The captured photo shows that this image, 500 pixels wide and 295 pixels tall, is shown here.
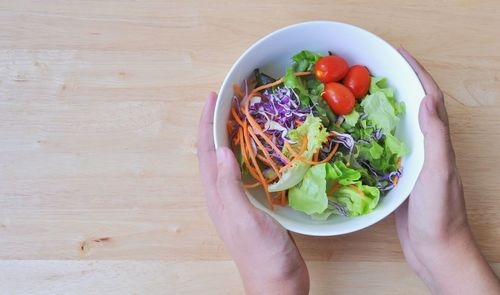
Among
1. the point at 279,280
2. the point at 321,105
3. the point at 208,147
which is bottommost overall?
the point at 279,280

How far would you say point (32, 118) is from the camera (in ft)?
3.53

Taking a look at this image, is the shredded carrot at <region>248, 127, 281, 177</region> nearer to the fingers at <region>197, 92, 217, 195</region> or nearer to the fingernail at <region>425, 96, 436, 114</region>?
the fingers at <region>197, 92, 217, 195</region>

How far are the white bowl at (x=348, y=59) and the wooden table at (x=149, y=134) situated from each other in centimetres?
13

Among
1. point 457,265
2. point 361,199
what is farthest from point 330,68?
point 457,265

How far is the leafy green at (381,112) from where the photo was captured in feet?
3.13

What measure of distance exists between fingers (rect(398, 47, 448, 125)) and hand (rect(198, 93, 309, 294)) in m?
0.40

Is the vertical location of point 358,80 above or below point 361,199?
above

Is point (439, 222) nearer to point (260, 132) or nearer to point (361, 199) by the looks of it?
point (361, 199)

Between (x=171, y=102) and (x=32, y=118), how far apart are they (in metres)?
0.31

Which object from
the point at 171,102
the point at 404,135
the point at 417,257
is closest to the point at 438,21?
the point at 404,135

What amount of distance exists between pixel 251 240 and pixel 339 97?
0.33 metres

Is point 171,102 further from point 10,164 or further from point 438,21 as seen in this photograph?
point 438,21

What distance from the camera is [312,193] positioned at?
0.93 m

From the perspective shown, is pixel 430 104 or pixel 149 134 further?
pixel 149 134
